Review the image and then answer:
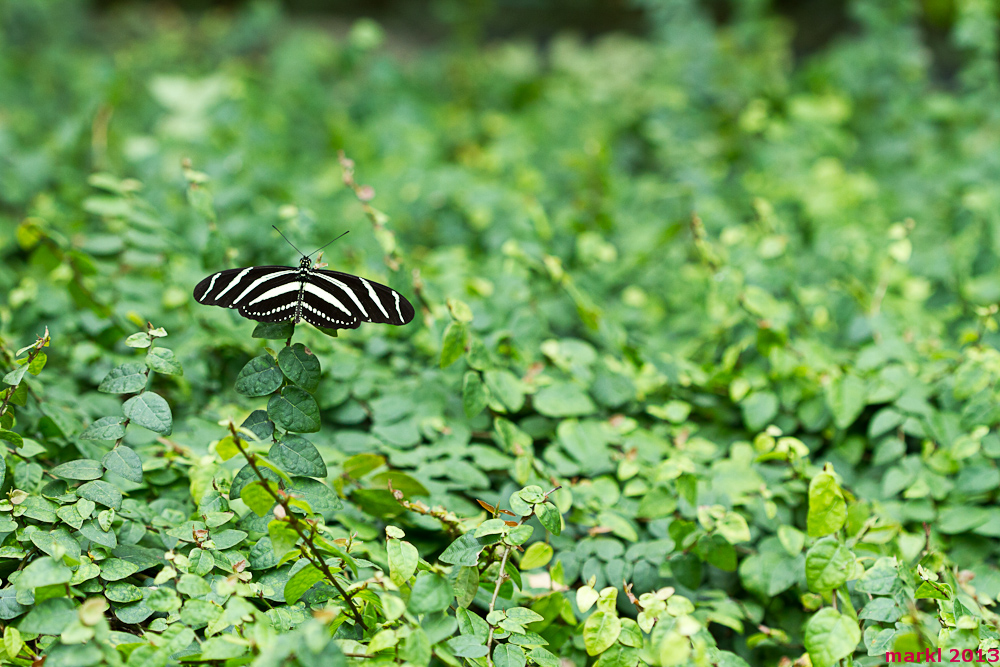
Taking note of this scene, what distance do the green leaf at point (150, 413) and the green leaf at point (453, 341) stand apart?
1.76 feet

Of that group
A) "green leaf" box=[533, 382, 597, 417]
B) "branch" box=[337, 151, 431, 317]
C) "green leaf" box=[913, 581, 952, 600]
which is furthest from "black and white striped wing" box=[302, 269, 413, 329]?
"green leaf" box=[913, 581, 952, 600]

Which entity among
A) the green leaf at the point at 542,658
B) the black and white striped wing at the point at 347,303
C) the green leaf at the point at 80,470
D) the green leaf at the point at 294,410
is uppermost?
the black and white striped wing at the point at 347,303

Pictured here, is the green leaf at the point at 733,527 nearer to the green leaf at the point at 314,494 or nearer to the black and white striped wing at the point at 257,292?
the green leaf at the point at 314,494

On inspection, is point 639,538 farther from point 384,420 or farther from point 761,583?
point 384,420

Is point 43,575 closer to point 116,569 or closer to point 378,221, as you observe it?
point 116,569

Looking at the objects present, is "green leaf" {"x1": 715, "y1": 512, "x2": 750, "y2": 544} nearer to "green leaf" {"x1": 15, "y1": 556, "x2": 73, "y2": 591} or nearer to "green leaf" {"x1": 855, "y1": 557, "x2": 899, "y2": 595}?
"green leaf" {"x1": 855, "y1": 557, "x2": 899, "y2": 595}

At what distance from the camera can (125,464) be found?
1235 mm

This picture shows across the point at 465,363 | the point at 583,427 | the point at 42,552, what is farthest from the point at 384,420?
the point at 42,552

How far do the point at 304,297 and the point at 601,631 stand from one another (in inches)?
29.4

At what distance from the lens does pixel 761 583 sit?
56.4 inches

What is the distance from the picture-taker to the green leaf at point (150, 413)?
3.93ft

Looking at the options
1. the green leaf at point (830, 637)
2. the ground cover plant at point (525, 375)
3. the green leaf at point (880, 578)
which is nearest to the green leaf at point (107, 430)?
the ground cover plant at point (525, 375)

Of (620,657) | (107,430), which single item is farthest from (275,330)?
(620,657)

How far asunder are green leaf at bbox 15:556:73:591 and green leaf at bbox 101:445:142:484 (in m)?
0.18
